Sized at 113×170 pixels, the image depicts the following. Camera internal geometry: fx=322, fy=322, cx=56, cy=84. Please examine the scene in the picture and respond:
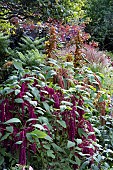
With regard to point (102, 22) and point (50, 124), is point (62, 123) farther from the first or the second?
point (102, 22)

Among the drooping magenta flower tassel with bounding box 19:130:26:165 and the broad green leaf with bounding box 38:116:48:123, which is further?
the broad green leaf with bounding box 38:116:48:123

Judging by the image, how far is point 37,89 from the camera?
2783mm

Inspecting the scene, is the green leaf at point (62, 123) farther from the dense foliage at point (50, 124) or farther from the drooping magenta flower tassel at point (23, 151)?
the drooping magenta flower tassel at point (23, 151)

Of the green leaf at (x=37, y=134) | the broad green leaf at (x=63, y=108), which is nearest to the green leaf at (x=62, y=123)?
the broad green leaf at (x=63, y=108)

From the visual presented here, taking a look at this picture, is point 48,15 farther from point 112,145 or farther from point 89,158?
point 89,158

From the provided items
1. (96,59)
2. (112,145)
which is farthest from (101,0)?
(112,145)

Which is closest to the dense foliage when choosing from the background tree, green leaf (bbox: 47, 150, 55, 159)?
green leaf (bbox: 47, 150, 55, 159)

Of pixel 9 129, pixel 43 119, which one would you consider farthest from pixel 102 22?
pixel 9 129

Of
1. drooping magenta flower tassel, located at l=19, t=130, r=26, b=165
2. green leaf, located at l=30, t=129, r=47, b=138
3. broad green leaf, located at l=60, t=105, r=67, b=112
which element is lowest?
drooping magenta flower tassel, located at l=19, t=130, r=26, b=165

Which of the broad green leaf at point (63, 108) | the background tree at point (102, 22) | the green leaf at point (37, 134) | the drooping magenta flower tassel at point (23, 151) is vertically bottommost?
the background tree at point (102, 22)

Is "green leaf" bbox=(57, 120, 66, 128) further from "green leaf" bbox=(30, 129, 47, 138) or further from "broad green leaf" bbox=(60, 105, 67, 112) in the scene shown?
"green leaf" bbox=(30, 129, 47, 138)

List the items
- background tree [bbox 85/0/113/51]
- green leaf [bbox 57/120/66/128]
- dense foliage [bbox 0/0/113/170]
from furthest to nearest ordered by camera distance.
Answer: background tree [bbox 85/0/113/51]
green leaf [bbox 57/120/66/128]
dense foliage [bbox 0/0/113/170]

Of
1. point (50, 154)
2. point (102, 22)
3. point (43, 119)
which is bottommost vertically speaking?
point (102, 22)

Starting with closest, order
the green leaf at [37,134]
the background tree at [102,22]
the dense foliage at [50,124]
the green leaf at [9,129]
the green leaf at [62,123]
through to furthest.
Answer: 1. the green leaf at [37,134]
2. the green leaf at [9,129]
3. the dense foliage at [50,124]
4. the green leaf at [62,123]
5. the background tree at [102,22]
